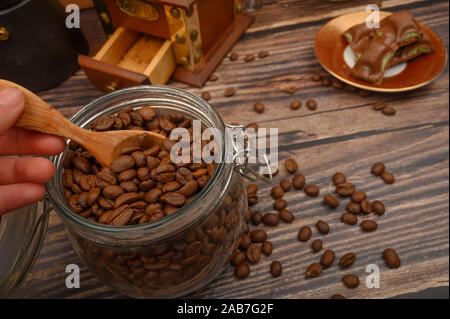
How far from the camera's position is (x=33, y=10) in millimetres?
1063

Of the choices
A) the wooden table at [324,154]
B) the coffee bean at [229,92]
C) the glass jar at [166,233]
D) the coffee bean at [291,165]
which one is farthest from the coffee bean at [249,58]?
the glass jar at [166,233]

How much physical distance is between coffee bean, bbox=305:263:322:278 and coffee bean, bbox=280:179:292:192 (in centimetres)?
22

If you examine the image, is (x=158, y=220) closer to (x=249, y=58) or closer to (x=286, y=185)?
(x=286, y=185)

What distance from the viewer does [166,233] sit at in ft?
2.27

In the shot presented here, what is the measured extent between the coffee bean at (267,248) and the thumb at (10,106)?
0.65 meters

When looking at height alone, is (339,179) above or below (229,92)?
below

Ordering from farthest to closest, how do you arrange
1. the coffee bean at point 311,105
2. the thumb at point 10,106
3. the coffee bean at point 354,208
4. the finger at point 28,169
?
the coffee bean at point 311,105 → the coffee bean at point 354,208 → the finger at point 28,169 → the thumb at point 10,106

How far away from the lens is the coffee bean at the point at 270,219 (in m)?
1.02

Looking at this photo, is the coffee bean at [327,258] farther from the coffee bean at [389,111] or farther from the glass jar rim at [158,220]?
the coffee bean at [389,111]

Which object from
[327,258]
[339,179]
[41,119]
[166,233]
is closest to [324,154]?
[339,179]

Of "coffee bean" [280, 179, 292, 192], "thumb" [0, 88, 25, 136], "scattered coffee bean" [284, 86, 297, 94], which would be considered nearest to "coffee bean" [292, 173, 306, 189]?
"coffee bean" [280, 179, 292, 192]

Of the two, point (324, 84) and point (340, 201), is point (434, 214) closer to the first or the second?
point (340, 201)

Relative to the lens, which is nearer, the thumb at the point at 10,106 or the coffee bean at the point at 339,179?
the thumb at the point at 10,106

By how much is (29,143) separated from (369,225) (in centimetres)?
85
